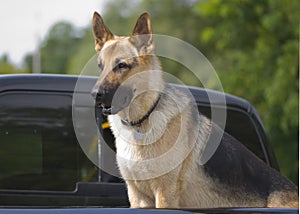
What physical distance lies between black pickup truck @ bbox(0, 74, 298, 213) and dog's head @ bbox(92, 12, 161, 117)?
610 millimetres

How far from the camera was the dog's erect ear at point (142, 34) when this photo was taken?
15.9 feet

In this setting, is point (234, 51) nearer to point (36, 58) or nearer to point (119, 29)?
point (119, 29)

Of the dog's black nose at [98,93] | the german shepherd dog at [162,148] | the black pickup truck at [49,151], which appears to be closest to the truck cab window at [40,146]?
the black pickup truck at [49,151]

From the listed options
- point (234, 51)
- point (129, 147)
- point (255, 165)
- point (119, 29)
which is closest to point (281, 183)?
point (255, 165)

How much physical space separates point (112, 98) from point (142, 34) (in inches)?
19.3

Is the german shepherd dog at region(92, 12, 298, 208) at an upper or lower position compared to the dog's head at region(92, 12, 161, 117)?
lower

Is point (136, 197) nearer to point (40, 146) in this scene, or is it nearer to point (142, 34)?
point (40, 146)

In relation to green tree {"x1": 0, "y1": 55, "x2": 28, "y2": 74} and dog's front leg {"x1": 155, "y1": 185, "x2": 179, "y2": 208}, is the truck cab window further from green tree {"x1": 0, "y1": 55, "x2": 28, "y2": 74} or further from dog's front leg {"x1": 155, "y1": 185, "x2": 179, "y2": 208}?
green tree {"x1": 0, "y1": 55, "x2": 28, "y2": 74}

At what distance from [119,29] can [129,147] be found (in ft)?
132

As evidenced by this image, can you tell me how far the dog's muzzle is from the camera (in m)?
4.66

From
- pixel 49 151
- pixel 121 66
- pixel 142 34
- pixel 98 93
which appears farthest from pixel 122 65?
pixel 49 151

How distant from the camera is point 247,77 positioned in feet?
62.0

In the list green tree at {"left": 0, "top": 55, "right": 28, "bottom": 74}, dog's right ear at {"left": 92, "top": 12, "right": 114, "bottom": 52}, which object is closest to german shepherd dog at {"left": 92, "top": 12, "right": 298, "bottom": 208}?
dog's right ear at {"left": 92, "top": 12, "right": 114, "bottom": 52}

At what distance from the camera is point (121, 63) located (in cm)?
491
